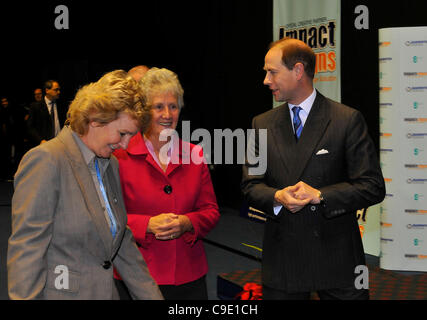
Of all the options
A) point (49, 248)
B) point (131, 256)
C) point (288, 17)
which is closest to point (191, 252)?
point (131, 256)

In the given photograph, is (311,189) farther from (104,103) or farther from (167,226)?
(104,103)

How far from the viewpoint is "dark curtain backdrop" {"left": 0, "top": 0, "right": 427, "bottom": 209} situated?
20.4 feet

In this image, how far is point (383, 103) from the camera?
5.49 meters

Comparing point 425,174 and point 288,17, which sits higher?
point 288,17

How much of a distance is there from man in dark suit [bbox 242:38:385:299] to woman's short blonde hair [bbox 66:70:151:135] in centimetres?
86

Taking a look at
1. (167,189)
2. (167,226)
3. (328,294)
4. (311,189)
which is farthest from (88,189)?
(328,294)

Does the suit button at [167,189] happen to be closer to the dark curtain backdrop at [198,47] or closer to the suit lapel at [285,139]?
the suit lapel at [285,139]

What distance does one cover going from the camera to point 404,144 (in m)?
5.41

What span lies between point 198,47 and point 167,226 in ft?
25.3
